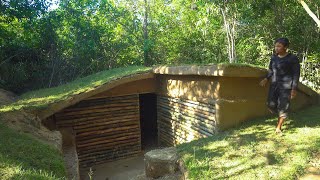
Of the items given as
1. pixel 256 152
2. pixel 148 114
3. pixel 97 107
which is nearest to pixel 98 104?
pixel 97 107

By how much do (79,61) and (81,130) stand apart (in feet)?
19.0

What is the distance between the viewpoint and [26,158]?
12.7 feet

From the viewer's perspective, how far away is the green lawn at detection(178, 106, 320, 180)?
13.5 ft

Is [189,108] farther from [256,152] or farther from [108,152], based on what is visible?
[256,152]

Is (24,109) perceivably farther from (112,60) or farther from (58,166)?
(112,60)

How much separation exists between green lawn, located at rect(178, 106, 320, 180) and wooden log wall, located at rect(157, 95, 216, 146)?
2.95 ft

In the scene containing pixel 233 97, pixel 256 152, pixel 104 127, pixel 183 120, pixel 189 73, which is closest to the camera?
pixel 256 152

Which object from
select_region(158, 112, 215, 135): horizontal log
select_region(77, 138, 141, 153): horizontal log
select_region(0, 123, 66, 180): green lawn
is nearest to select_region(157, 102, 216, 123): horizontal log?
select_region(158, 112, 215, 135): horizontal log

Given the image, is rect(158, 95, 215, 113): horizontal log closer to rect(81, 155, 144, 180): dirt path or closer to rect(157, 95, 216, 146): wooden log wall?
rect(157, 95, 216, 146): wooden log wall

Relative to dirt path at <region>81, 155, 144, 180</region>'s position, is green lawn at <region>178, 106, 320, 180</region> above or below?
above

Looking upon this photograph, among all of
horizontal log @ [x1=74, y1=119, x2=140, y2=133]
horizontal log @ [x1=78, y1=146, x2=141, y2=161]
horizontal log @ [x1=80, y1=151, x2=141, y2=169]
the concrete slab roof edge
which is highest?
the concrete slab roof edge

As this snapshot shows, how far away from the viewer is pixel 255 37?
11.0 metres

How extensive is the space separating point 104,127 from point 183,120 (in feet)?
8.12

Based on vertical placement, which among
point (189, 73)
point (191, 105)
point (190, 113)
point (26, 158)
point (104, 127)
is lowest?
point (104, 127)
